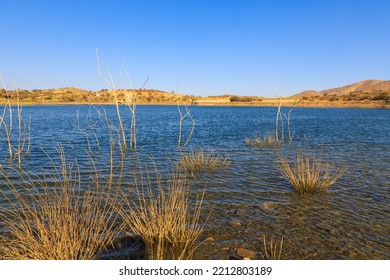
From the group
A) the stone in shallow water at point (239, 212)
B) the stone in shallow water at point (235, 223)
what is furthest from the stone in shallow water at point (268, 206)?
the stone in shallow water at point (235, 223)

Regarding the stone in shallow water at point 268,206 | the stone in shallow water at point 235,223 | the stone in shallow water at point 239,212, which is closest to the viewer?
the stone in shallow water at point 235,223

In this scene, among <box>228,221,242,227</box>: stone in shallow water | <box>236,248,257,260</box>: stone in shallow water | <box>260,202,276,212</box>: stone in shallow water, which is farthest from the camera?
<box>260,202,276,212</box>: stone in shallow water

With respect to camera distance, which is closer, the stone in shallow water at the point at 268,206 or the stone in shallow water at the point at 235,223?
the stone in shallow water at the point at 235,223

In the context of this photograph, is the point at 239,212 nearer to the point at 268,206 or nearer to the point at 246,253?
the point at 268,206

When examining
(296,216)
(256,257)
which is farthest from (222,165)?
(256,257)

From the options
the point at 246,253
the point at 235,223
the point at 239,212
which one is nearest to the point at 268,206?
the point at 239,212

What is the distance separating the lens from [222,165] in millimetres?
12383

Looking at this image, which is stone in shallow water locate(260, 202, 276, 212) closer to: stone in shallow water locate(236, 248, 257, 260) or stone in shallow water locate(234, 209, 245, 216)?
stone in shallow water locate(234, 209, 245, 216)

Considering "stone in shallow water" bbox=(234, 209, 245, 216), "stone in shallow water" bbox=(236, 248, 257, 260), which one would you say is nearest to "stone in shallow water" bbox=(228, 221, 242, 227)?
"stone in shallow water" bbox=(234, 209, 245, 216)

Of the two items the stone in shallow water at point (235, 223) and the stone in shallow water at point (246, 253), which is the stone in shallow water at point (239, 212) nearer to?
the stone in shallow water at point (235, 223)

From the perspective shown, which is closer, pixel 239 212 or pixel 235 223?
pixel 235 223

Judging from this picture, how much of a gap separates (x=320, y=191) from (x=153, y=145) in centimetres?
1323

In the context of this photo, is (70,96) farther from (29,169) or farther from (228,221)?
(228,221)

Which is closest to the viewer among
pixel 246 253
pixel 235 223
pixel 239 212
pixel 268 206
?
pixel 246 253
